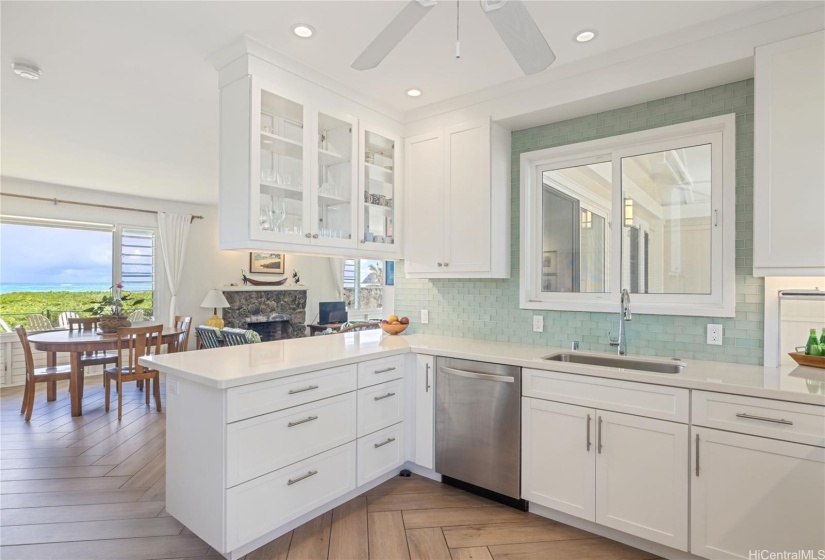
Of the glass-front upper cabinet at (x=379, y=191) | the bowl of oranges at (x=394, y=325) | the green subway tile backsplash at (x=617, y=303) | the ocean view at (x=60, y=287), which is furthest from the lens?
the ocean view at (x=60, y=287)

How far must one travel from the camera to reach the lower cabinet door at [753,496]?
171 centimetres

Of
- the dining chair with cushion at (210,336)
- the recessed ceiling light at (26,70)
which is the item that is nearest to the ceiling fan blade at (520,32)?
the recessed ceiling light at (26,70)

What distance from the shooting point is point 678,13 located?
2145 mm

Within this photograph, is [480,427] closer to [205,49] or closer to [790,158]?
[790,158]

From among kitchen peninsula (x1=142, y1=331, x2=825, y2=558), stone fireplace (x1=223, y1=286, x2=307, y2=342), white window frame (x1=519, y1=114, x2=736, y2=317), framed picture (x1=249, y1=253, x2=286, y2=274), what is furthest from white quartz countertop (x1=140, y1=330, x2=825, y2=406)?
framed picture (x1=249, y1=253, x2=286, y2=274)

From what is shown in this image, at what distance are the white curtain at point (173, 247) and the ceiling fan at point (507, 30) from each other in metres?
6.13

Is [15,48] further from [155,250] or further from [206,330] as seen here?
[155,250]

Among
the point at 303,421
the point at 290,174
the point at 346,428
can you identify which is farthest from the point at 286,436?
the point at 290,174

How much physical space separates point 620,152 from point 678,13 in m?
0.83

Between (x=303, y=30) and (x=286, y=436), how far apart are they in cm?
211

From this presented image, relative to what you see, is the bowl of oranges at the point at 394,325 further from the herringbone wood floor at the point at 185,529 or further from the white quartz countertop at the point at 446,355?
the herringbone wood floor at the point at 185,529

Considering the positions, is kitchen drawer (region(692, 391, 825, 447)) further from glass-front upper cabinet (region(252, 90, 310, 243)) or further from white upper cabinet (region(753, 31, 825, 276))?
glass-front upper cabinet (region(252, 90, 310, 243))

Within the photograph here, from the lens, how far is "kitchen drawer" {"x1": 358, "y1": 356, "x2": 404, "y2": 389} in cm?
259

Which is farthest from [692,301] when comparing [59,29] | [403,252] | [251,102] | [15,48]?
[15,48]
